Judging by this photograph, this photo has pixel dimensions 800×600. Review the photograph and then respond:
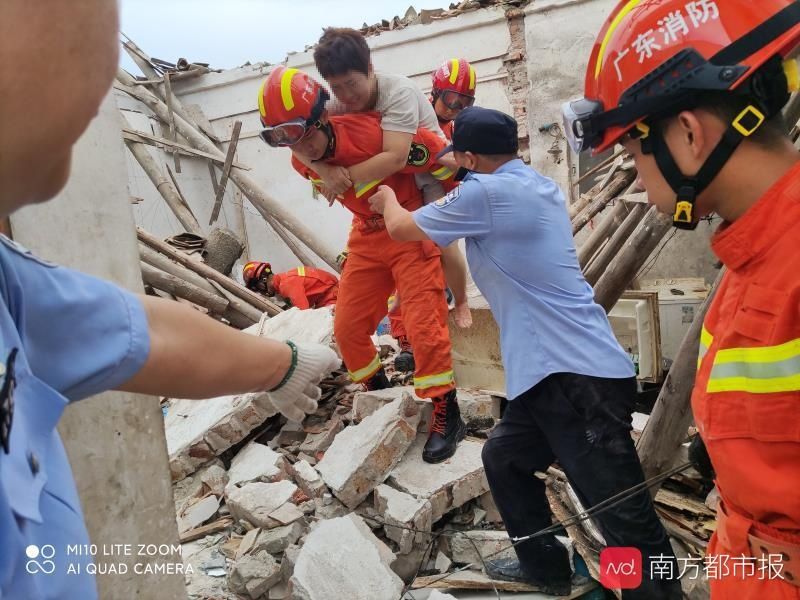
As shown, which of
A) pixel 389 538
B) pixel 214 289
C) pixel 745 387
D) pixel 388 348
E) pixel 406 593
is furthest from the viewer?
pixel 214 289

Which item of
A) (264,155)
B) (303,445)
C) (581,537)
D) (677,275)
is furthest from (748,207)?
(264,155)

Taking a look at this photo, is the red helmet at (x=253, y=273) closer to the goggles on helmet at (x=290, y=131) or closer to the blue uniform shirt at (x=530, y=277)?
the goggles on helmet at (x=290, y=131)

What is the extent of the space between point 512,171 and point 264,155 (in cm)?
864

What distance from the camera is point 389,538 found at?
10.6ft

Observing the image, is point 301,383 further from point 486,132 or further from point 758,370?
point 486,132

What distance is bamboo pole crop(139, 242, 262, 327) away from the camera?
6449mm

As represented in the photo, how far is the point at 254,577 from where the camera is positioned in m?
2.89

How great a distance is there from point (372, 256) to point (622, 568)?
2.16 meters

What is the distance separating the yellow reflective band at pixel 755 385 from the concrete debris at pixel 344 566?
1.99 metres

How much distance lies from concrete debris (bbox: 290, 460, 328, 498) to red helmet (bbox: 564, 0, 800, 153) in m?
2.72

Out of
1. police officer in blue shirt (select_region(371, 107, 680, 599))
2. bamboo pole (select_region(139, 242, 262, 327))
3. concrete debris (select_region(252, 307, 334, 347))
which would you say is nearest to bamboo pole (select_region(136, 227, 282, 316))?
bamboo pole (select_region(139, 242, 262, 327))

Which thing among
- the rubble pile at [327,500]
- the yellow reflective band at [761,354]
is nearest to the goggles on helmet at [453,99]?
the rubble pile at [327,500]

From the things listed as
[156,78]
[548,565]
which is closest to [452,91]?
[548,565]

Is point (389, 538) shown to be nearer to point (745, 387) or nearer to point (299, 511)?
point (299, 511)
